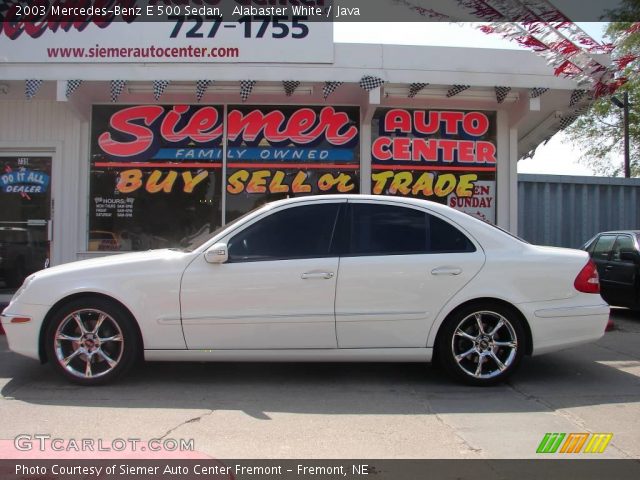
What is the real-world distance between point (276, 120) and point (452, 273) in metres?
4.92

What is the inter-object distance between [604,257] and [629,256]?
790 millimetres

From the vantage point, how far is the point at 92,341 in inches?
194

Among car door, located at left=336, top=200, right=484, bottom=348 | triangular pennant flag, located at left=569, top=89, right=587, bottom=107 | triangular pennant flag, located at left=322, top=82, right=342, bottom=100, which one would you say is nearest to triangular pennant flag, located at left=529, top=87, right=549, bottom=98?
triangular pennant flag, located at left=569, top=89, right=587, bottom=107

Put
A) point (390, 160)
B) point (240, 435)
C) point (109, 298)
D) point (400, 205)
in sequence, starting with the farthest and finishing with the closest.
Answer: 1. point (390, 160)
2. point (400, 205)
3. point (109, 298)
4. point (240, 435)

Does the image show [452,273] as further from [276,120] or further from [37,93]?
[37,93]

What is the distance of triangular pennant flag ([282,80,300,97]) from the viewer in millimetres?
8078

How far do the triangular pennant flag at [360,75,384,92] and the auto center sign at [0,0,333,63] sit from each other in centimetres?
57

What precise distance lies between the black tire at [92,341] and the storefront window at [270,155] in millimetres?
4168

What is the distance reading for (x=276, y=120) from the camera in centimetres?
900

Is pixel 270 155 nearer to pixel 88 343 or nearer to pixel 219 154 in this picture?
pixel 219 154

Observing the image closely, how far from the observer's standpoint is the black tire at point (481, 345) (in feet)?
16.4

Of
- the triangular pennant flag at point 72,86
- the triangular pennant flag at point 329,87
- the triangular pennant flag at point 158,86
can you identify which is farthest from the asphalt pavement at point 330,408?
the triangular pennant flag at point 329,87
